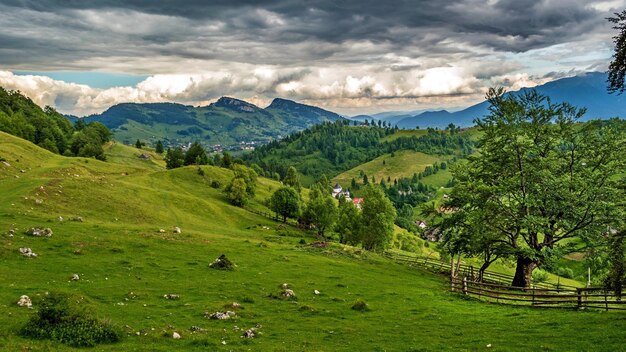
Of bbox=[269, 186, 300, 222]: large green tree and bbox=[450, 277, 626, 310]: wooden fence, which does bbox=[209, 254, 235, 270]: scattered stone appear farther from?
bbox=[269, 186, 300, 222]: large green tree

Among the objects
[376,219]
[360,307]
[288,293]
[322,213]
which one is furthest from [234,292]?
[322,213]

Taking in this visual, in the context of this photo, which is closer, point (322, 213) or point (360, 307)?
point (360, 307)

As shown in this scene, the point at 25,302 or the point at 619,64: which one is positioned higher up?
the point at 619,64

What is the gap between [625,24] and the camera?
56.5 feet

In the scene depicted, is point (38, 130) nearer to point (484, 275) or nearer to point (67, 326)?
point (484, 275)

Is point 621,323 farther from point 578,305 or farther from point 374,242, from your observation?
point 374,242

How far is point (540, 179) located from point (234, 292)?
32.2 metres

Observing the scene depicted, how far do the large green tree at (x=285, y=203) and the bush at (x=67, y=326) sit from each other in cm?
9750

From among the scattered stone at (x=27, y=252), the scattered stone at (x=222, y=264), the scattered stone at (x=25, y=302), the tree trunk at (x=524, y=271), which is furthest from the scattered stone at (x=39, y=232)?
the tree trunk at (x=524, y=271)

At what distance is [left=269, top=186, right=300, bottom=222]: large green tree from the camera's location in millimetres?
118062

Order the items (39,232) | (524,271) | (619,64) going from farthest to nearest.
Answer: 1. (524,271)
2. (39,232)
3. (619,64)

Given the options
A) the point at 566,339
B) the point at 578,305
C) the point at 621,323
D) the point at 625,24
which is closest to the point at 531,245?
the point at 578,305

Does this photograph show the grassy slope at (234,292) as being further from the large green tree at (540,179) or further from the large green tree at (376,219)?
the large green tree at (376,219)

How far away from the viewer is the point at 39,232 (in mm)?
42094
